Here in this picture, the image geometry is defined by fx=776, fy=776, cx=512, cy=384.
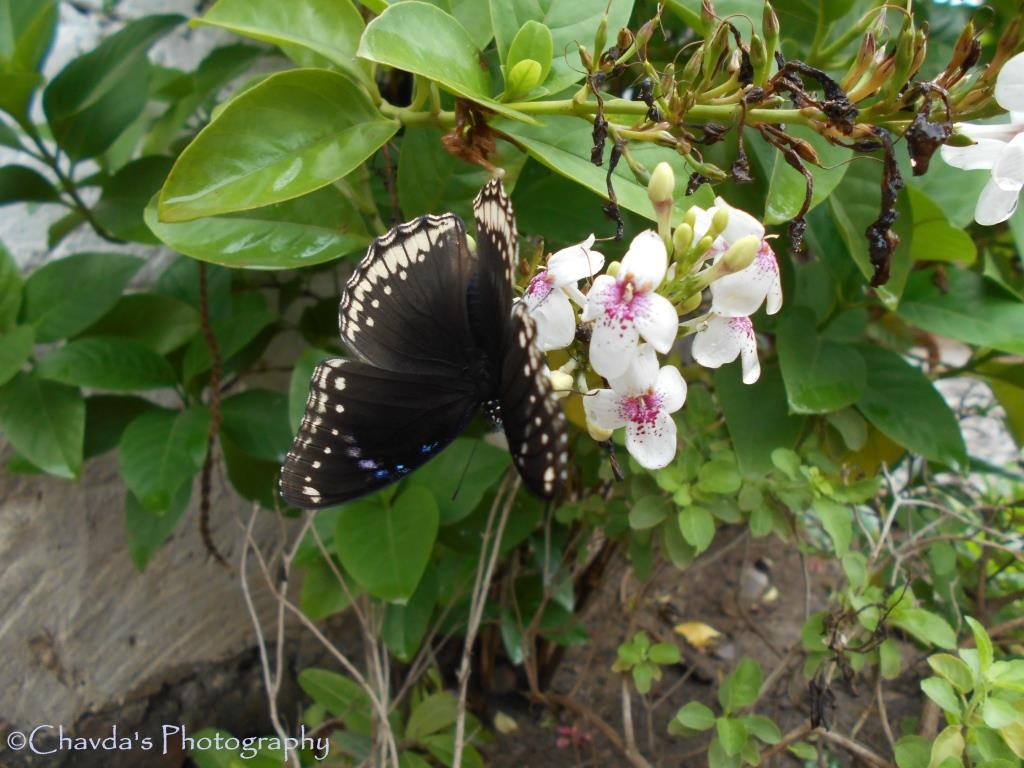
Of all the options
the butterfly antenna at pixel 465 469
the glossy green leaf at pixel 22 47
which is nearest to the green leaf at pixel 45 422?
the glossy green leaf at pixel 22 47

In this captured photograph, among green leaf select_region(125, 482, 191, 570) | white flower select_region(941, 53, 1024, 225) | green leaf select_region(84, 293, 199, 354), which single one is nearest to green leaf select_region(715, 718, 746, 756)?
white flower select_region(941, 53, 1024, 225)

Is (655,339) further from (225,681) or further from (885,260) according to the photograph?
(225,681)

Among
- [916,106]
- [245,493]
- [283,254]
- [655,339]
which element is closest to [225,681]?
[245,493]

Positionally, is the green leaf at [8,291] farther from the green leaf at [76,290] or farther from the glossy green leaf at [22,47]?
the glossy green leaf at [22,47]

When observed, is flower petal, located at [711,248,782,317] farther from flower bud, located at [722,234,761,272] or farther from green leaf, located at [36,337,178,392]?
green leaf, located at [36,337,178,392]

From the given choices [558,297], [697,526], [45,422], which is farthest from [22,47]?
[697,526]

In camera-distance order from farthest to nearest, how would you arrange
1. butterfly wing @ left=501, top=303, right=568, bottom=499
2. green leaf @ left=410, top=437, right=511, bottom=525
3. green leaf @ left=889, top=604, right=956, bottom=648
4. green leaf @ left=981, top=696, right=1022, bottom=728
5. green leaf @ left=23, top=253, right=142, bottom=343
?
green leaf @ left=23, top=253, right=142, bottom=343, green leaf @ left=410, top=437, right=511, bottom=525, green leaf @ left=889, top=604, right=956, bottom=648, green leaf @ left=981, top=696, right=1022, bottom=728, butterfly wing @ left=501, top=303, right=568, bottom=499
